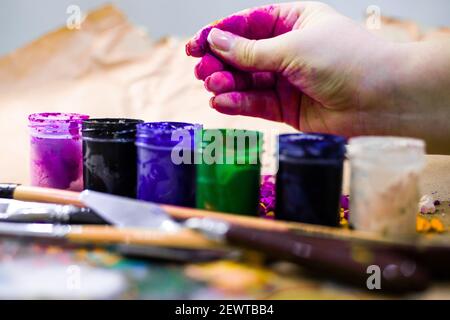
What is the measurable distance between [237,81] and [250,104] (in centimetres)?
5

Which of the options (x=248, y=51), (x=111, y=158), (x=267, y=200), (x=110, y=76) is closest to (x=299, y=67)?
(x=248, y=51)

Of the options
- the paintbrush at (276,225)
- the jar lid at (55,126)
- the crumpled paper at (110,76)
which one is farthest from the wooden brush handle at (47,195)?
the crumpled paper at (110,76)

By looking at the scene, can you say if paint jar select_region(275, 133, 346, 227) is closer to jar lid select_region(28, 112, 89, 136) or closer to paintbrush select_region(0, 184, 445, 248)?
paintbrush select_region(0, 184, 445, 248)

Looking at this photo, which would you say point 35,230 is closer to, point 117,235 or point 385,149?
point 117,235

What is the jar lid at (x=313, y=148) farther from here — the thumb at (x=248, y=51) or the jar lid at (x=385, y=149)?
the thumb at (x=248, y=51)

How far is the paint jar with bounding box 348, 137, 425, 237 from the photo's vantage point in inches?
23.8

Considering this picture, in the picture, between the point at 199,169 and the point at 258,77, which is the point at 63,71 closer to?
the point at 258,77

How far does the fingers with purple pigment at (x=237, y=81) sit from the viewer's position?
94 centimetres

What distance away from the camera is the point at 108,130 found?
742mm

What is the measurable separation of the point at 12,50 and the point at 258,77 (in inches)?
36.8

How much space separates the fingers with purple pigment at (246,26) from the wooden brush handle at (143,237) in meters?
0.42
